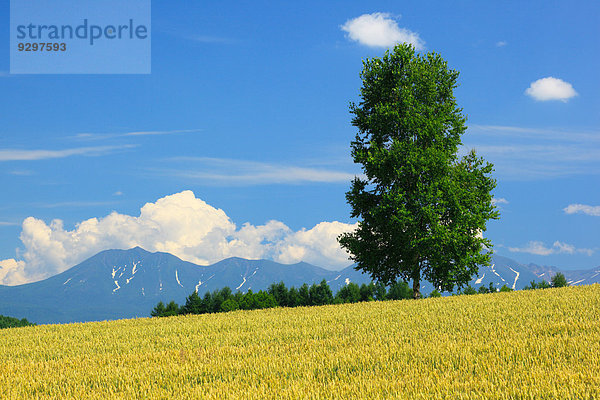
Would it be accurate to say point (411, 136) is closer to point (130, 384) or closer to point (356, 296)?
point (130, 384)

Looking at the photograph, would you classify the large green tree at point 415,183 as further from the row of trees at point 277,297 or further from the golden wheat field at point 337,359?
the row of trees at point 277,297

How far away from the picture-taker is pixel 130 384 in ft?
31.4

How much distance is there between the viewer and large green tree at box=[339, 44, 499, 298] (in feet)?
86.6

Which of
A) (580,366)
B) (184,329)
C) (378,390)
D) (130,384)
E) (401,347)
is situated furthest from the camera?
(184,329)

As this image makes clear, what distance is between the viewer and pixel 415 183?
27.6m

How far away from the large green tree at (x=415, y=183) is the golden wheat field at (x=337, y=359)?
31.5ft

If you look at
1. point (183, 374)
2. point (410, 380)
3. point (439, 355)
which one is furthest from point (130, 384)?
point (439, 355)

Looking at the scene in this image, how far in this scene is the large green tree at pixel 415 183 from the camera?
→ 86.6 feet

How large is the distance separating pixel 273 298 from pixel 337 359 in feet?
279

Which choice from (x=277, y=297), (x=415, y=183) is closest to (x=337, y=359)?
(x=415, y=183)

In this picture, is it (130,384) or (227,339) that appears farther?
(227,339)

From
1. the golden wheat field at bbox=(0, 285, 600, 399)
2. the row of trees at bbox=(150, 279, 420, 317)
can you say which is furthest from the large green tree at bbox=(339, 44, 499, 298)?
the row of trees at bbox=(150, 279, 420, 317)

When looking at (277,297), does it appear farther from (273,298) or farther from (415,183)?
(415,183)

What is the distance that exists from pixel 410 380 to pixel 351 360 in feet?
6.37
